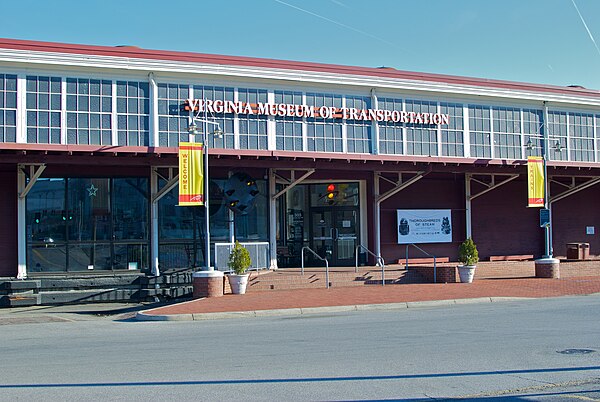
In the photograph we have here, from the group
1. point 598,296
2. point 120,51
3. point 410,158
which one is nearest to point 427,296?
point 598,296

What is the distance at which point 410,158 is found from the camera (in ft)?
85.3

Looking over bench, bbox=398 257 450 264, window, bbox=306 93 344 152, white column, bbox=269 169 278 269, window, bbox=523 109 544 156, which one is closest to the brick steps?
white column, bbox=269 169 278 269

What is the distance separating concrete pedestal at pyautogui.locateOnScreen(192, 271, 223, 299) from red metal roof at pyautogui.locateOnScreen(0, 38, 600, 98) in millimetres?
8258

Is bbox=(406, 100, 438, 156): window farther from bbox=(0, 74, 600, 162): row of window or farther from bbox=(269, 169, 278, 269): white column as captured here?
bbox=(269, 169, 278, 269): white column

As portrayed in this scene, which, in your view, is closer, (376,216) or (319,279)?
(319,279)

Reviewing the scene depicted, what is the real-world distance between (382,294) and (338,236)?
7.07 meters

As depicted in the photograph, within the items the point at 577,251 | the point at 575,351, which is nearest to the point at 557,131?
Answer: the point at 577,251

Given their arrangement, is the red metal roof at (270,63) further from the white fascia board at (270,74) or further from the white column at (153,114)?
the white column at (153,114)

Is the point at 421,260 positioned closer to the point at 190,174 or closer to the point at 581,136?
the point at 581,136

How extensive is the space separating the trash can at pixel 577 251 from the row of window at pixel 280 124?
4019 millimetres

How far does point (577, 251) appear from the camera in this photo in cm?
2967

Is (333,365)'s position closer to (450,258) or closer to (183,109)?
(183,109)

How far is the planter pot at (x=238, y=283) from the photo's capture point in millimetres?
21375

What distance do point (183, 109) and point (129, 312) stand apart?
8162 millimetres
